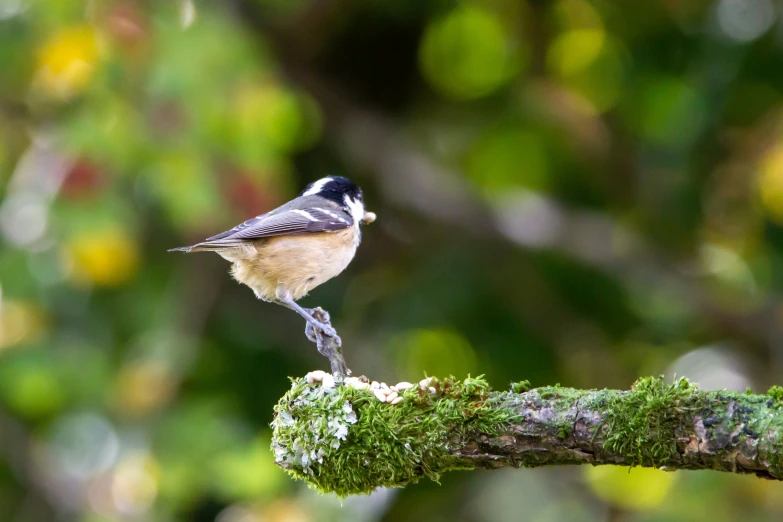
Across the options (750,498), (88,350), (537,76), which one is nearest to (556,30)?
(537,76)

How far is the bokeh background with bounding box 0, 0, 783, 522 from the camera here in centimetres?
479

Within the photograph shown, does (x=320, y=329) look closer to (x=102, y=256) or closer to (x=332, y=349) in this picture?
(x=332, y=349)

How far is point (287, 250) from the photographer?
4.18m

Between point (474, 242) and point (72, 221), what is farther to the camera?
point (474, 242)

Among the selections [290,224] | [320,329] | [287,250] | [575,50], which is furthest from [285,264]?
[575,50]

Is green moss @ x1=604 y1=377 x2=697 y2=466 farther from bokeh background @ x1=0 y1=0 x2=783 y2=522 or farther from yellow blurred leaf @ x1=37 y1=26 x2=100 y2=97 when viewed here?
yellow blurred leaf @ x1=37 y1=26 x2=100 y2=97

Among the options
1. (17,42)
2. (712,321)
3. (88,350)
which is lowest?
(88,350)

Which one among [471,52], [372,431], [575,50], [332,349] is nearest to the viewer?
[372,431]


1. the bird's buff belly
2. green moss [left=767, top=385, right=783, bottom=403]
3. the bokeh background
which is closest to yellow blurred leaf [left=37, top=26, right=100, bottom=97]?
the bokeh background

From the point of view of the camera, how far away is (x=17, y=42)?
5430 mm

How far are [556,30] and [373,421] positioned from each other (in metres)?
5.07

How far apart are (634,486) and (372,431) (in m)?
4.34

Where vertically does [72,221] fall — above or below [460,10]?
below

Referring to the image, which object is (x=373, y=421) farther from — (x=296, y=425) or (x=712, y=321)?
(x=712, y=321)
